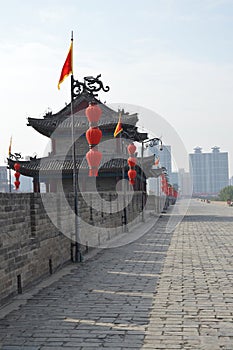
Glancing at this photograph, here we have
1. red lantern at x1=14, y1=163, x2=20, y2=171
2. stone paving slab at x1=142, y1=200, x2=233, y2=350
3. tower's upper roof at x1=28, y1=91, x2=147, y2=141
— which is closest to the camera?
stone paving slab at x1=142, y1=200, x2=233, y2=350

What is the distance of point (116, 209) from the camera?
21.6 m

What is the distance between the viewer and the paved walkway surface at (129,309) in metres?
5.64

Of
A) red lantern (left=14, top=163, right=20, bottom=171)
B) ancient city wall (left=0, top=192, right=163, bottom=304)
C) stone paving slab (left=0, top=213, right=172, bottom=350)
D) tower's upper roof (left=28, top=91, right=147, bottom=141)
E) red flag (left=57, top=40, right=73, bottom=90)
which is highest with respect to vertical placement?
tower's upper roof (left=28, top=91, right=147, bottom=141)

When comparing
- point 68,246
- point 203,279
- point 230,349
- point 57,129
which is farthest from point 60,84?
point 57,129

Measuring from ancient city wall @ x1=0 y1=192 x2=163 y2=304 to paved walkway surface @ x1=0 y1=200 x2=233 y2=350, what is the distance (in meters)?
0.39

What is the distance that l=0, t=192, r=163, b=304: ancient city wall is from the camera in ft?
26.5

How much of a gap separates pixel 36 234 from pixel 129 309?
10.8 feet

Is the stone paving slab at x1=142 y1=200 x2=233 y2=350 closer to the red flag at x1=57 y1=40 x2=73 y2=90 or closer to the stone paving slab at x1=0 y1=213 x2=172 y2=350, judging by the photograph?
the stone paving slab at x1=0 y1=213 x2=172 y2=350

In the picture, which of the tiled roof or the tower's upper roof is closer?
the tiled roof

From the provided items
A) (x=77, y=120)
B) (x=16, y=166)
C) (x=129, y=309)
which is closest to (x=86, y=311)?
(x=129, y=309)

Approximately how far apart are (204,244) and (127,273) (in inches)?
253

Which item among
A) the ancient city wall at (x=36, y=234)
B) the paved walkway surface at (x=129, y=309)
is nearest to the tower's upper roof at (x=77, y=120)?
the ancient city wall at (x=36, y=234)

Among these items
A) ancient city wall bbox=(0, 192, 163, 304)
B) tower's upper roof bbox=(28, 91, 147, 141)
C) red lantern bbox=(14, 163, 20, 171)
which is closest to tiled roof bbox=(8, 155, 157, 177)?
red lantern bbox=(14, 163, 20, 171)

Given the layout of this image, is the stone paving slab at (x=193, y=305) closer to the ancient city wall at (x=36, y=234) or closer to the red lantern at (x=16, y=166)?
the ancient city wall at (x=36, y=234)
